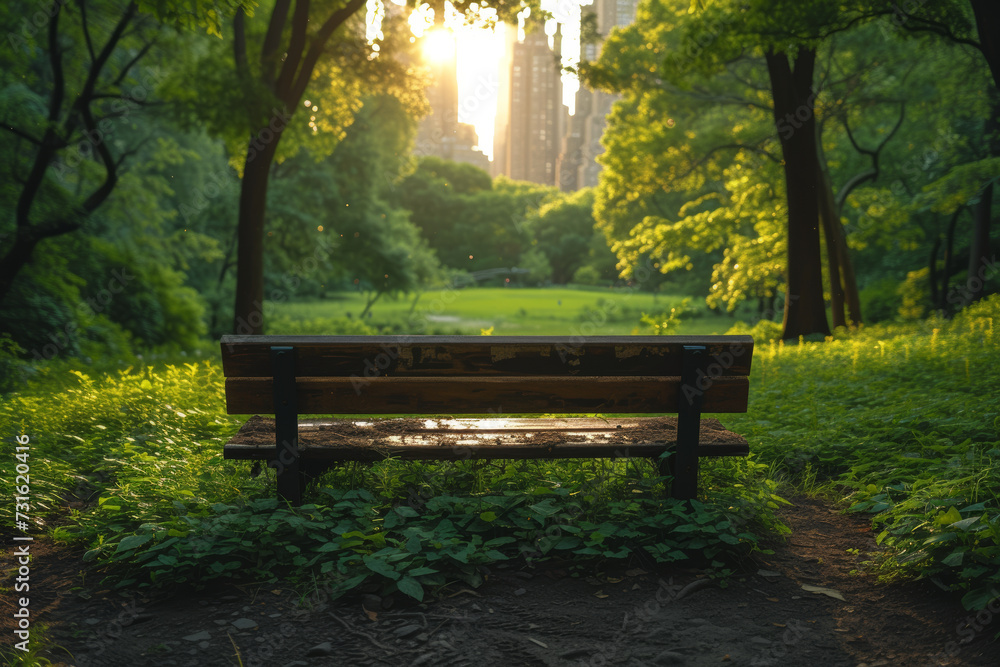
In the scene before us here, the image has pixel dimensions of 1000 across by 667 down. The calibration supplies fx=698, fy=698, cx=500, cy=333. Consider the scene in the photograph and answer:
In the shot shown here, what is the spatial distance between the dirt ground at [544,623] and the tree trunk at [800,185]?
9.92 meters

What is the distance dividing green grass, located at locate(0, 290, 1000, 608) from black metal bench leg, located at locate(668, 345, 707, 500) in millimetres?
113

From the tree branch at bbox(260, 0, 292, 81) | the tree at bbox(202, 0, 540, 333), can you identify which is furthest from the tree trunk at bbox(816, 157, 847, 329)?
the tree branch at bbox(260, 0, 292, 81)

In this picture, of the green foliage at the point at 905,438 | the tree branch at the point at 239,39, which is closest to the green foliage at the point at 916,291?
the green foliage at the point at 905,438

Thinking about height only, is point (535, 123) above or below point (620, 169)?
above

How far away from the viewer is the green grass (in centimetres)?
321

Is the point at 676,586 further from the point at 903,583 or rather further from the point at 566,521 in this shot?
the point at 903,583

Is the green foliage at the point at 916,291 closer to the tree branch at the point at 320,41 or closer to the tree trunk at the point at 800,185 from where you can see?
the tree trunk at the point at 800,185

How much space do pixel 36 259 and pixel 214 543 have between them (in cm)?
1111

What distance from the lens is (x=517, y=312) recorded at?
41.1 metres

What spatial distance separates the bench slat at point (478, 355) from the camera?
133 inches

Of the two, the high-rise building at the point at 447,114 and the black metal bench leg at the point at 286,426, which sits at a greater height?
the high-rise building at the point at 447,114

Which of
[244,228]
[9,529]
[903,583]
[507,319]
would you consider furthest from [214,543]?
[507,319]

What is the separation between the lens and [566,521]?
3.58 metres

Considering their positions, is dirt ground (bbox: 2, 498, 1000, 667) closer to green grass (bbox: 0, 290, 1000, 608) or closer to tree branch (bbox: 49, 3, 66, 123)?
green grass (bbox: 0, 290, 1000, 608)
